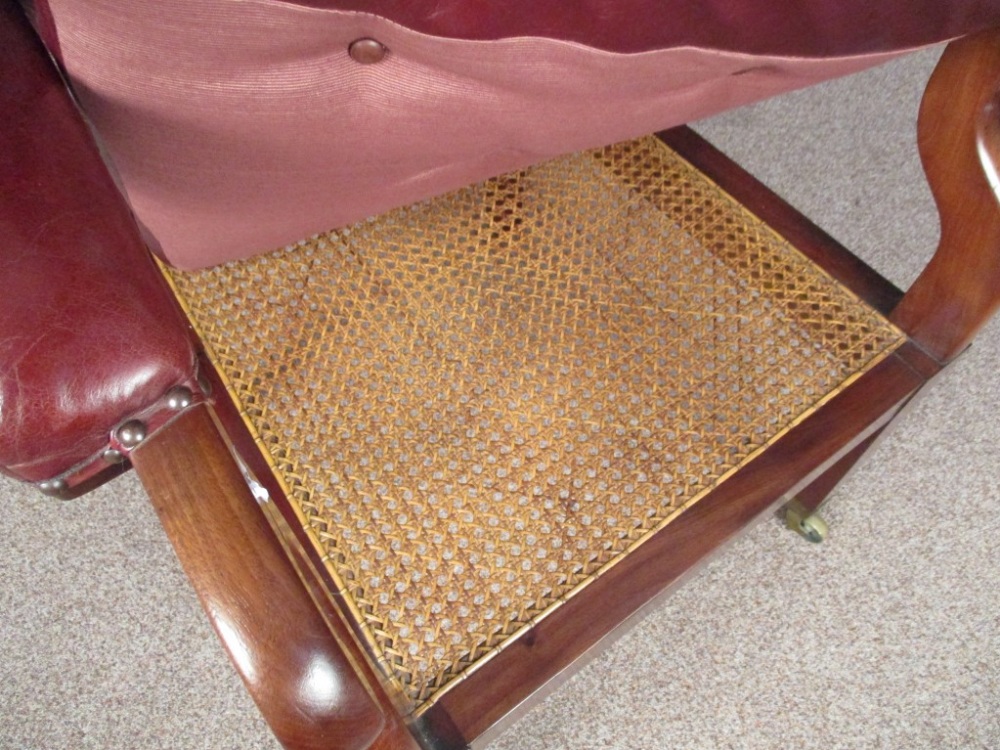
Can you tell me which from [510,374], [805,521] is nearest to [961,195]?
[510,374]

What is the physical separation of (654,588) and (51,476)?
1.22 feet

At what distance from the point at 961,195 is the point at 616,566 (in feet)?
1.21

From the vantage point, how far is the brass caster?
0.89 meters

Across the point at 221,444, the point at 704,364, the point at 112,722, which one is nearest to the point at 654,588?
the point at 704,364

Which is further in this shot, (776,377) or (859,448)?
(859,448)

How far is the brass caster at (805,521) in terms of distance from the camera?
0.89 metres

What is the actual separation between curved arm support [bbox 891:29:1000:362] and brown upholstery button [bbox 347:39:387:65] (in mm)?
398

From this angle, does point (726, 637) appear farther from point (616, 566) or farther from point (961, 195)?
point (961, 195)

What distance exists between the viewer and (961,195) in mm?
554

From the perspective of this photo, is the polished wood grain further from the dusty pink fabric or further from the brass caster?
the brass caster

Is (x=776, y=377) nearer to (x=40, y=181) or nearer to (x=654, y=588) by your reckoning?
(x=654, y=588)

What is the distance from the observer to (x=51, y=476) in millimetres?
334

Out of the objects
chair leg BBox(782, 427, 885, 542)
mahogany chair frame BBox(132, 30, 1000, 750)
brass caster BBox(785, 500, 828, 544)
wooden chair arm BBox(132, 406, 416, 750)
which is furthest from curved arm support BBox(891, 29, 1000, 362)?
wooden chair arm BBox(132, 406, 416, 750)

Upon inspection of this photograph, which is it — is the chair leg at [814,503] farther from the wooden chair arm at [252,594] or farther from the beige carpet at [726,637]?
the wooden chair arm at [252,594]
